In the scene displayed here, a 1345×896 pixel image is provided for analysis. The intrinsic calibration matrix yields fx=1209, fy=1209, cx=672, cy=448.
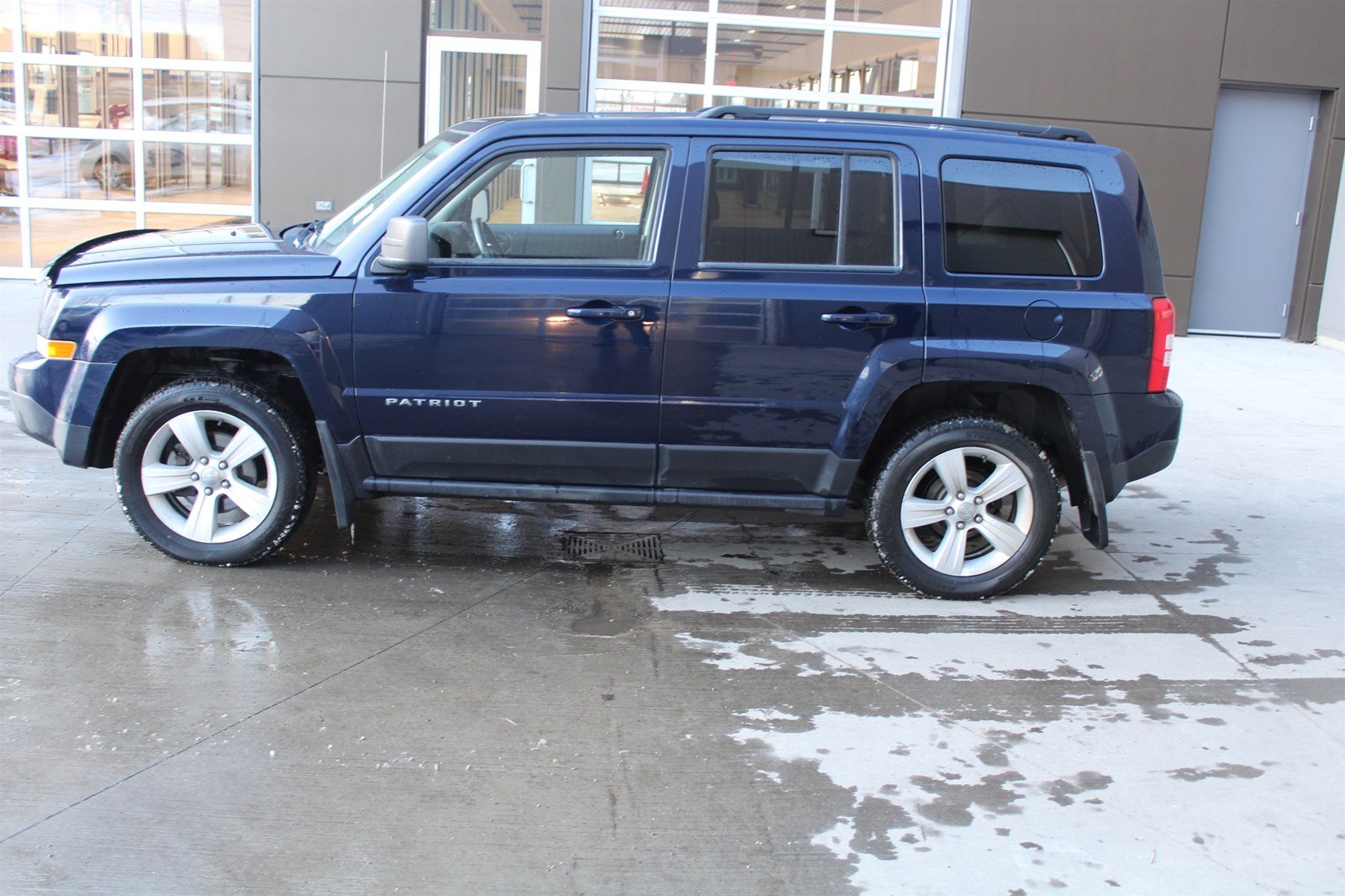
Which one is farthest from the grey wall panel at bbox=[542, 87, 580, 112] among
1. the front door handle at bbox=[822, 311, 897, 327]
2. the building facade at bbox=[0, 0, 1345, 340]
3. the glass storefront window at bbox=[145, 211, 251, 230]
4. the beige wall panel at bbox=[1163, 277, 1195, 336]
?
the front door handle at bbox=[822, 311, 897, 327]

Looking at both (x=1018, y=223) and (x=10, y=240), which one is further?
(x=10, y=240)

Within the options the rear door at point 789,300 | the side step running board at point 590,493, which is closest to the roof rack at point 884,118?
the rear door at point 789,300

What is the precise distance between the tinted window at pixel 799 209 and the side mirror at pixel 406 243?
114 cm

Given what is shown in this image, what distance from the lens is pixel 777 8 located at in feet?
41.0

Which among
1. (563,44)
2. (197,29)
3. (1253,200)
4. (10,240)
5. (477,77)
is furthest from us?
(1253,200)

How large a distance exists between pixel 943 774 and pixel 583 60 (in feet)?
32.1

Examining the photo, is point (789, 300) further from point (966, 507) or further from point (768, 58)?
point (768, 58)

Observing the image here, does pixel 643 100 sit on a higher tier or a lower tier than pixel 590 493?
higher

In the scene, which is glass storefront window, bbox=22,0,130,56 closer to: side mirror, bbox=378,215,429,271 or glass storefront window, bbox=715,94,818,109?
glass storefront window, bbox=715,94,818,109

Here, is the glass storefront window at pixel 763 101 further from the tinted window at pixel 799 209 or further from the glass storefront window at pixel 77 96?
the tinted window at pixel 799 209

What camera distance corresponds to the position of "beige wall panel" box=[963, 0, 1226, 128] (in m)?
12.3

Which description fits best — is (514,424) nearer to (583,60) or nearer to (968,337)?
(968,337)

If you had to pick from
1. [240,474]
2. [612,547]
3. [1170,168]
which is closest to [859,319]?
[612,547]

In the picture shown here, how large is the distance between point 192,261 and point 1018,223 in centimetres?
349
